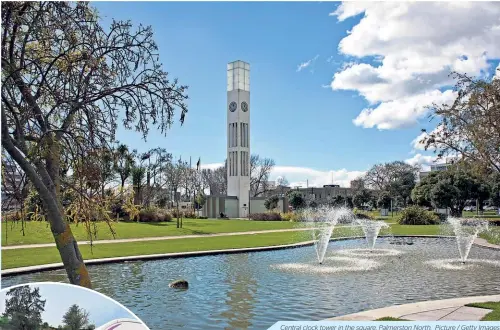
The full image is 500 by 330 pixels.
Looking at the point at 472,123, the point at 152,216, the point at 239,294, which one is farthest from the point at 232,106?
the point at 239,294

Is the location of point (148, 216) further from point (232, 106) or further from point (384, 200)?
point (384, 200)

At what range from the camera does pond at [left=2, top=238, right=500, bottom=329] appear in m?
8.67

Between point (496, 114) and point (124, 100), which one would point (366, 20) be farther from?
point (496, 114)

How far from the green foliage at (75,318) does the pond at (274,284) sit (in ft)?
12.5

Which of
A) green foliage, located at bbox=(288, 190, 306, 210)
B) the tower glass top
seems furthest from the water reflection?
the tower glass top

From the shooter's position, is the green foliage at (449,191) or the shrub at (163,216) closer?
the shrub at (163,216)

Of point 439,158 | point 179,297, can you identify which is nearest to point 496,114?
point 439,158

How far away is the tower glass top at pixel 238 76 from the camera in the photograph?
5888 cm

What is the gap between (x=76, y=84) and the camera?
5.13 metres

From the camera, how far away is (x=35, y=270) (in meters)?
13.1

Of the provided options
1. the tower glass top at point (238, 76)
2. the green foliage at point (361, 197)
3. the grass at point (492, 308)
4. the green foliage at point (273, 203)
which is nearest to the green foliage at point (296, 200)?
the green foliage at point (273, 203)

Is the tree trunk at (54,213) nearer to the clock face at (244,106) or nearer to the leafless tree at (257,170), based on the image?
the clock face at (244,106)

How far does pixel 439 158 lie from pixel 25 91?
893 inches

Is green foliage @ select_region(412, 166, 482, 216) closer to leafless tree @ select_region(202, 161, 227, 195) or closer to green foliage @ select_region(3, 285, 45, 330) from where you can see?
leafless tree @ select_region(202, 161, 227, 195)
